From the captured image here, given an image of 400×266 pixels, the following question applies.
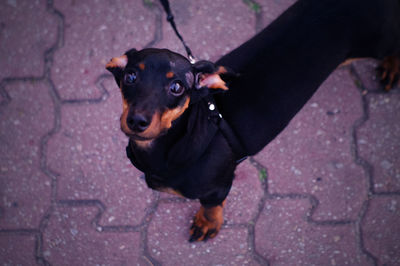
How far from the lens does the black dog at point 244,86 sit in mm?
1895

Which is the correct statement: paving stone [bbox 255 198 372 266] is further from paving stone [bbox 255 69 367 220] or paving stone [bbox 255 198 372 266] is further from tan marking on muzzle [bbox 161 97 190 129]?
tan marking on muzzle [bbox 161 97 190 129]

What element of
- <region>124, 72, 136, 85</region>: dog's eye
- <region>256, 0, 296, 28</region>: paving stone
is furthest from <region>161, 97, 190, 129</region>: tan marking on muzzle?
<region>256, 0, 296, 28</region>: paving stone

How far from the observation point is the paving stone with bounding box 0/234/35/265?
2748 millimetres

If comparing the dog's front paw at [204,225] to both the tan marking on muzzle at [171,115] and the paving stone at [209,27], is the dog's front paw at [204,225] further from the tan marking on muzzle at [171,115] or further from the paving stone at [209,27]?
the paving stone at [209,27]

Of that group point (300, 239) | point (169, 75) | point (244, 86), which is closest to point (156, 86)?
point (169, 75)

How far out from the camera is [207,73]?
191 cm

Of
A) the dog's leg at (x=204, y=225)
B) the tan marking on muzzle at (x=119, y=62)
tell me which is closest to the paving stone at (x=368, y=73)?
the dog's leg at (x=204, y=225)

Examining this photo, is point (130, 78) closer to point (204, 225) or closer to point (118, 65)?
point (118, 65)

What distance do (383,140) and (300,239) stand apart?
1148mm

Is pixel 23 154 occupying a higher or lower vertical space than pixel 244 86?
lower

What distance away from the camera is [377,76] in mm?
2887

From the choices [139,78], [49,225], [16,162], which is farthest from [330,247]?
[16,162]

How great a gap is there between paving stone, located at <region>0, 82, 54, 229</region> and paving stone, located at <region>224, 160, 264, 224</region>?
1.60 meters

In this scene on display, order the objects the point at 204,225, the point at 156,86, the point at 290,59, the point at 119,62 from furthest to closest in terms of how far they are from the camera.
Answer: the point at 204,225
the point at 290,59
the point at 119,62
the point at 156,86
